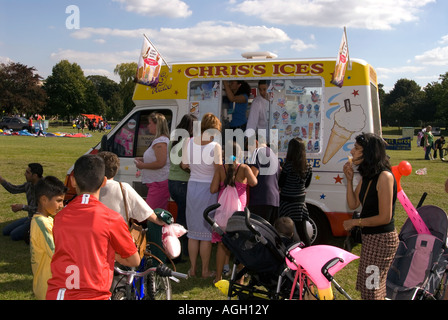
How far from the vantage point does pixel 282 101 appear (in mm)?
6379

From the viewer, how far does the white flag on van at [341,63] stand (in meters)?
5.67

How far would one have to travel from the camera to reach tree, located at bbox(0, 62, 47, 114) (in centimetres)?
6156

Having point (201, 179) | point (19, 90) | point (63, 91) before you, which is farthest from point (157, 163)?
point (63, 91)

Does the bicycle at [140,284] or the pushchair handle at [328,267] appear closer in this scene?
the pushchair handle at [328,267]

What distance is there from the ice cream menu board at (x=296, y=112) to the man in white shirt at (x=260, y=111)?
0.12 m

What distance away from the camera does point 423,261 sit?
4027 mm

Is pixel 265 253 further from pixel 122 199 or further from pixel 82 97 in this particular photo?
pixel 82 97

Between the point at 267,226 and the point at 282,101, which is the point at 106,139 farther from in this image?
the point at 267,226

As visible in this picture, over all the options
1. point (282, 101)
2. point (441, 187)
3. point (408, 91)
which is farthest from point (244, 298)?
point (408, 91)

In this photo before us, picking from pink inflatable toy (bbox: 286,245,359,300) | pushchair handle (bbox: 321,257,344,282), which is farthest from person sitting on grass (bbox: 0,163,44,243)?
pushchair handle (bbox: 321,257,344,282)

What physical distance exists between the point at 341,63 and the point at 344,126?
854mm

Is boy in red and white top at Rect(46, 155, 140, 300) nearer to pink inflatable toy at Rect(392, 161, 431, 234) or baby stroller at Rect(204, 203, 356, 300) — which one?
baby stroller at Rect(204, 203, 356, 300)

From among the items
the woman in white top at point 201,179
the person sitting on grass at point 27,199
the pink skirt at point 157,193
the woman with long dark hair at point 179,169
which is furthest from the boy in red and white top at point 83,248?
the person sitting on grass at point 27,199

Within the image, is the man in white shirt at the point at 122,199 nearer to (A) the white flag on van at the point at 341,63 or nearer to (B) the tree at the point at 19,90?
(A) the white flag on van at the point at 341,63
